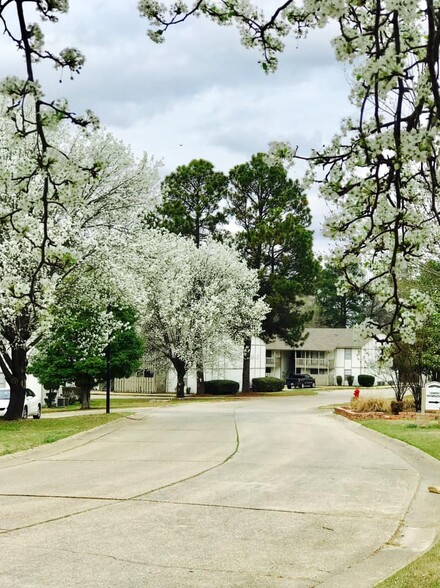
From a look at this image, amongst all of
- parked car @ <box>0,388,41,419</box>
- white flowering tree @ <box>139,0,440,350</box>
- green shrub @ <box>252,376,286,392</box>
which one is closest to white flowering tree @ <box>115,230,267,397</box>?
green shrub @ <box>252,376,286,392</box>

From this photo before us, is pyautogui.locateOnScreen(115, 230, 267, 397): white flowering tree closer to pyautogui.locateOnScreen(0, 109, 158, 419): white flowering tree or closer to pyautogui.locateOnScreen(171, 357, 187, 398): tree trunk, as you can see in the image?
pyautogui.locateOnScreen(171, 357, 187, 398): tree trunk

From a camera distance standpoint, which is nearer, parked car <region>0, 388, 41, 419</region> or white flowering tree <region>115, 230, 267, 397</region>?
parked car <region>0, 388, 41, 419</region>

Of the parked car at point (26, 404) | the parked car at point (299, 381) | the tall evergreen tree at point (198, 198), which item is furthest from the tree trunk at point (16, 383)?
the parked car at point (299, 381)

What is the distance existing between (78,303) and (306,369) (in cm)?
5729

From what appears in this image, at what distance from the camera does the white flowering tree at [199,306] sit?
43656mm

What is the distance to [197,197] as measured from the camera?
168 feet

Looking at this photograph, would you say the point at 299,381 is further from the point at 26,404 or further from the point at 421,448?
the point at 421,448

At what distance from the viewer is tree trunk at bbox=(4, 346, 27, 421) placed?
23812 mm

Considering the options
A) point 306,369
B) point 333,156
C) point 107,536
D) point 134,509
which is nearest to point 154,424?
point 134,509

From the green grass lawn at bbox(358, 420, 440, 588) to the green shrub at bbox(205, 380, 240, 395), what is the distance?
86.8ft

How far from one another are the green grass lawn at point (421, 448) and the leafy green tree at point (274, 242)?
2595cm

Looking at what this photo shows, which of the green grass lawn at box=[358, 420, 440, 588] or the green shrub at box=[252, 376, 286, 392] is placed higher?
the green shrub at box=[252, 376, 286, 392]

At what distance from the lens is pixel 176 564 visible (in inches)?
271

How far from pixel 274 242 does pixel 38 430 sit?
3126 cm
